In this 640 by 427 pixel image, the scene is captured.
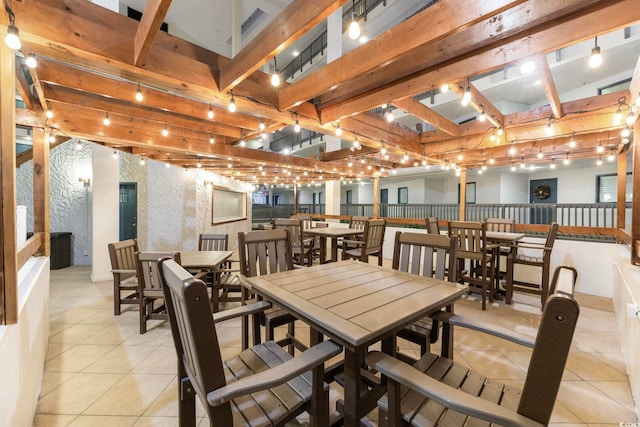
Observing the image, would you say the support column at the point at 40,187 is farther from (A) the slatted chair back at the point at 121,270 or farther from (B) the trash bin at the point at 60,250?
(B) the trash bin at the point at 60,250

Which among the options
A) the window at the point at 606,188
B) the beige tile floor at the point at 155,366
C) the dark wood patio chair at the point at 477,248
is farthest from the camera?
the window at the point at 606,188

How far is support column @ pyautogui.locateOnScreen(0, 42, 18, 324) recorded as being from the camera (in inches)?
54.4

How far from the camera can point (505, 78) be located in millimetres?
7188

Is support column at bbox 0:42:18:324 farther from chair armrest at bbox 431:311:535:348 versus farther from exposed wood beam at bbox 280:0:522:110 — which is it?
chair armrest at bbox 431:311:535:348

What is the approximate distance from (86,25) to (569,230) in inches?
261

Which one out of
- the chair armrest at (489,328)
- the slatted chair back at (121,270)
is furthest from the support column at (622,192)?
the slatted chair back at (121,270)

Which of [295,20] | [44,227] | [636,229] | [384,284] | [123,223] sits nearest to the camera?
[295,20]

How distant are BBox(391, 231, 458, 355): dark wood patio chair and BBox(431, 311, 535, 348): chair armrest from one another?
274 mm

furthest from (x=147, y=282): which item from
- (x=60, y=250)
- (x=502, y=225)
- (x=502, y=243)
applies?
(x=502, y=225)

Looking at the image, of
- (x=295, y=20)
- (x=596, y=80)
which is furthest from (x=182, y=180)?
(x=596, y=80)

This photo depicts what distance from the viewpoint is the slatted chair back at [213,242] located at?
4188 millimetres

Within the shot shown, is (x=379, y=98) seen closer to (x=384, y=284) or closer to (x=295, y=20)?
(x=295, y=20)

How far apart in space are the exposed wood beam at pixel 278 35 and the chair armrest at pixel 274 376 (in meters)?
1.63

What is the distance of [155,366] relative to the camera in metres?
2.22
